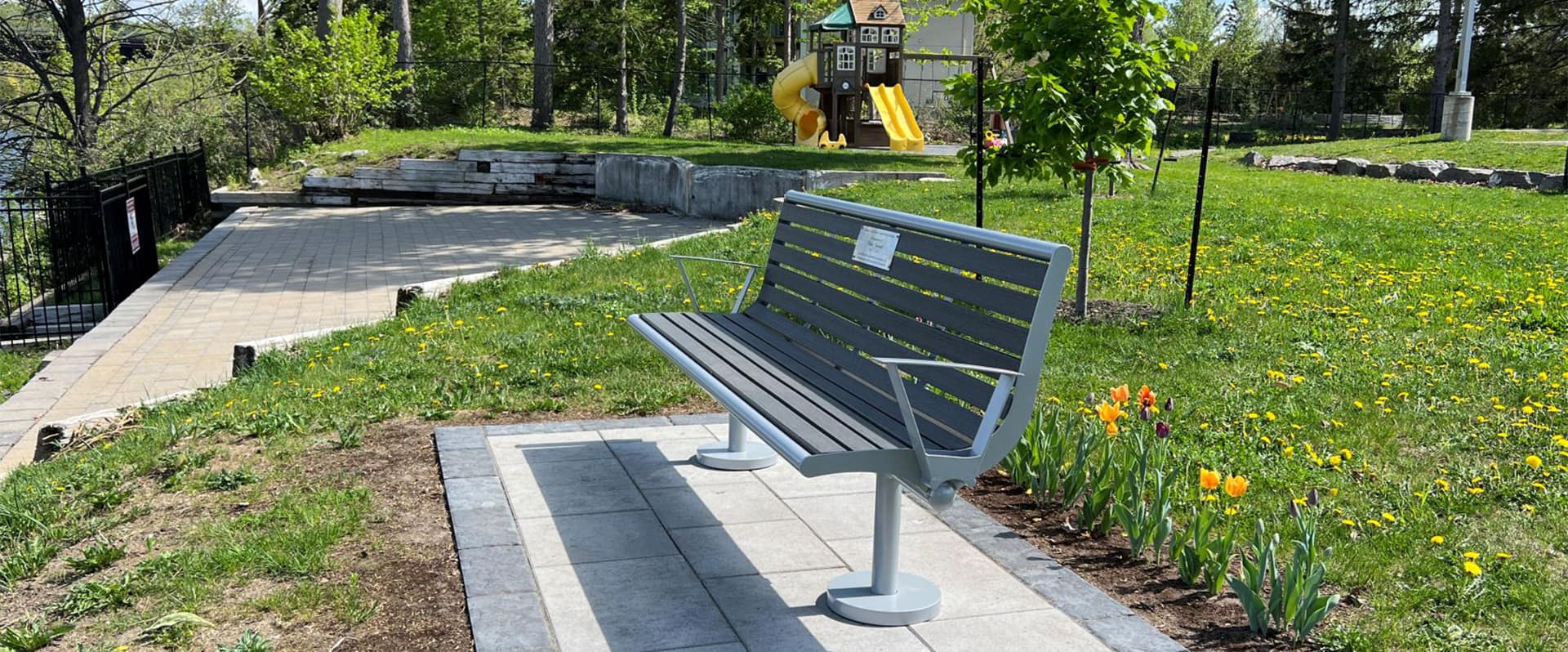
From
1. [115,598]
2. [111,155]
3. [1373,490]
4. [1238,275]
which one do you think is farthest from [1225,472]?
[111,155]

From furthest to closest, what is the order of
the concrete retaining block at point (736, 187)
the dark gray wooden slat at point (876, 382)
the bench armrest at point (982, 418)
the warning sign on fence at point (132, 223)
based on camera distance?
the concrete retaining block at point (736, 187) < the warning sign on fence at point (132, 223) < the dark gray wooden slat at point (876, 382) < the bench armrest at point (982, 418)

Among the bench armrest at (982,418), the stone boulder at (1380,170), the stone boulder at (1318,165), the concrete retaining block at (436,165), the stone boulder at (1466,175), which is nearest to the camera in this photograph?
the bench armrest at (982,418)

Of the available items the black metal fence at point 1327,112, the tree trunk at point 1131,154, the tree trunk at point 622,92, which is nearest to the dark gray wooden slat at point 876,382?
the tree trunk at point 1131,154

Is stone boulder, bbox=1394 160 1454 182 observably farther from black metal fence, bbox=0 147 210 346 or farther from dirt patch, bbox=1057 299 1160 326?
black metal fence, bbox=0 147 210 346

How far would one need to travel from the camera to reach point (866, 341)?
4109 millimetres

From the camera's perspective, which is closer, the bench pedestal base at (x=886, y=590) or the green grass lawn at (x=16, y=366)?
the bench pedestal base at (x=886, y=590)

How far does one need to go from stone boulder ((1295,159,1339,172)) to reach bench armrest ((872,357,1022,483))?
1767 cm

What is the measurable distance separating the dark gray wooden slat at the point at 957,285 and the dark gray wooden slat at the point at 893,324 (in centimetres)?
12

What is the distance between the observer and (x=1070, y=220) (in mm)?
10789

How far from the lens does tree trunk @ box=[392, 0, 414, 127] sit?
927 inches

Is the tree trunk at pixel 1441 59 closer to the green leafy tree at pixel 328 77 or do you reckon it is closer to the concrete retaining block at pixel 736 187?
the concrete retaining block at pixel 736 187

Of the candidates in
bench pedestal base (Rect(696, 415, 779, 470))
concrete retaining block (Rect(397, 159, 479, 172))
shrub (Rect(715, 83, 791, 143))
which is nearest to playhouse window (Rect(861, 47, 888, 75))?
shrub (Rect(715, 83, 791, 143))

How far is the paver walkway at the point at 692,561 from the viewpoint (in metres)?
3.25

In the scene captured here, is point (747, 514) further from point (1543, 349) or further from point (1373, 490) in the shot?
point (1543, 349)
